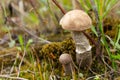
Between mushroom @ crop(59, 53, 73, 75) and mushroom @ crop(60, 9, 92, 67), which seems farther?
mushroom @ crop(59, 53, 73, 75)

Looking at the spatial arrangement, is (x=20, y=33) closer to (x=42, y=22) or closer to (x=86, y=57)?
(x=42, y=22)

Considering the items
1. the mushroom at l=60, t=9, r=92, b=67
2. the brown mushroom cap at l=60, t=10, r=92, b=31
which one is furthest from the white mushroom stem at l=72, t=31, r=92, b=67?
the brown mushroom cap at l=60, t=10, r=92, b=31

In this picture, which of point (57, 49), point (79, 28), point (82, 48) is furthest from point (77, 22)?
point (57, 49)

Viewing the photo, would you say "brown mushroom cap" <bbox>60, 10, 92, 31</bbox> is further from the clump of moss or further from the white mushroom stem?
the clump of moss

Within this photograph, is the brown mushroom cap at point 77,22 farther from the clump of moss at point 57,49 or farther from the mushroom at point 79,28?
the clump of moss at point 57,49

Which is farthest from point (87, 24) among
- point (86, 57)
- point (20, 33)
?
A: point (20, 33)

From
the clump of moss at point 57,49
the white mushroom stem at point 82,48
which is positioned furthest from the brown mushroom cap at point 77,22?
the clump of moss at point 57,49

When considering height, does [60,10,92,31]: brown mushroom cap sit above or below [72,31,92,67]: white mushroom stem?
above
